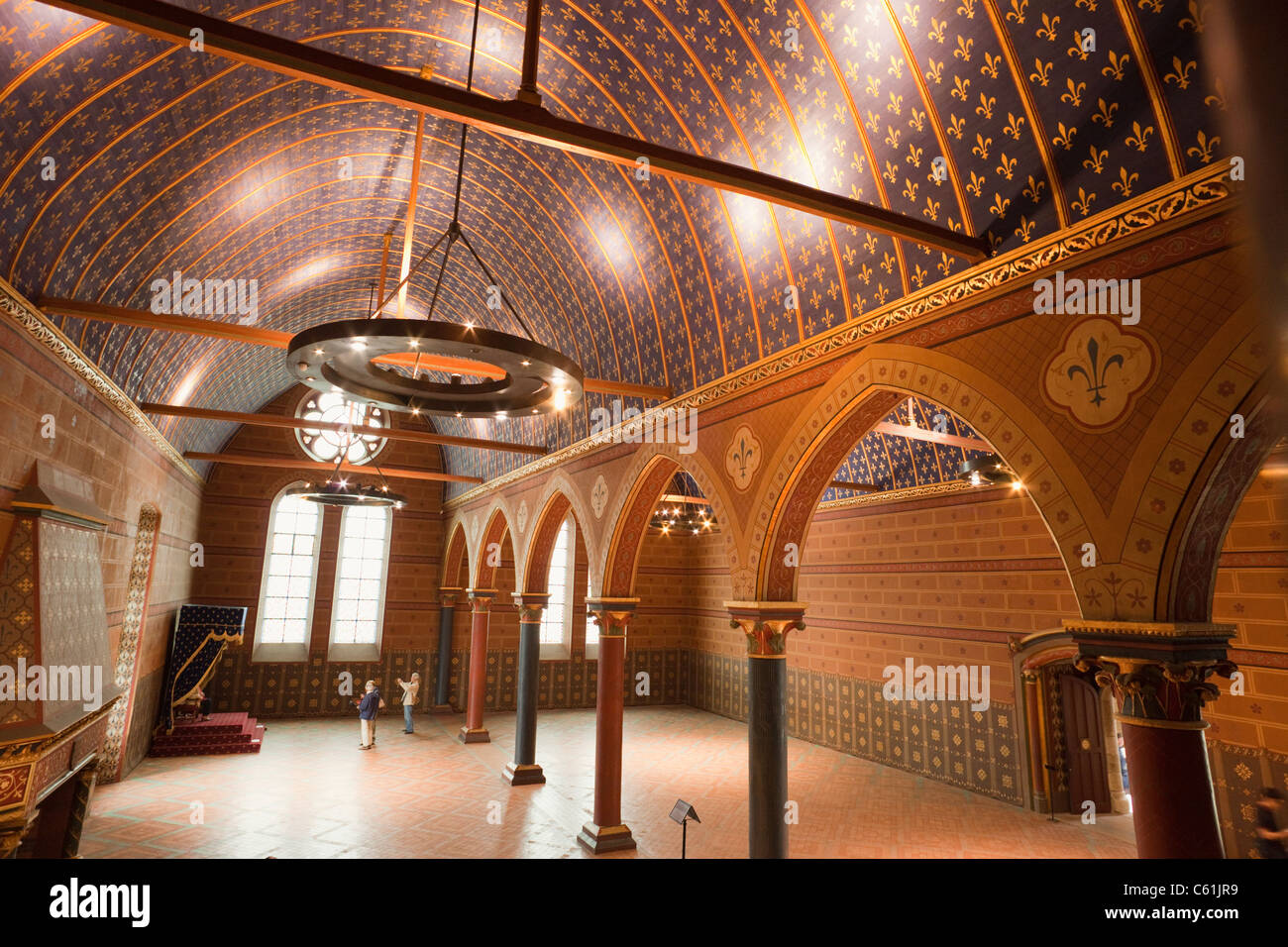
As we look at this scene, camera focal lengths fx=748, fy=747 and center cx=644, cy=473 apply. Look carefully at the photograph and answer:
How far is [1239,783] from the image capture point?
28.4 ft

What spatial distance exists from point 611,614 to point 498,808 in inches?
142

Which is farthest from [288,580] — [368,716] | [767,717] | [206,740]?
[767,717]

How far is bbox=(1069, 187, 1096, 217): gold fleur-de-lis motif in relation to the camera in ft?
16.0

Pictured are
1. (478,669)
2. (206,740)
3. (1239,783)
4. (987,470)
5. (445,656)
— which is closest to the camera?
(1239,783)

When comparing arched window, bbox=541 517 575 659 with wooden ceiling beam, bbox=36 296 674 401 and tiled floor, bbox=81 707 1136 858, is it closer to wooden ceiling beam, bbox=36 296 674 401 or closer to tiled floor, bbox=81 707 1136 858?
tiled floor, bbox=81 707 1136 858

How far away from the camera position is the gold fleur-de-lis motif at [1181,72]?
4.24m

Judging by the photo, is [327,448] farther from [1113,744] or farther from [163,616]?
[1113,744]

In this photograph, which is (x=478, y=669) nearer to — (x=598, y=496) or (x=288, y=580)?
(x=288, y=580)

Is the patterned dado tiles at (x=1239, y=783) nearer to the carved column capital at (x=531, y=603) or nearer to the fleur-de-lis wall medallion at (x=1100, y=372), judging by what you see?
the fleur-de-lis wall medallion at (x=1100, y=372)

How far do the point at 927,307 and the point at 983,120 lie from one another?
4.52ft

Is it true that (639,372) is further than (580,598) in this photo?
No

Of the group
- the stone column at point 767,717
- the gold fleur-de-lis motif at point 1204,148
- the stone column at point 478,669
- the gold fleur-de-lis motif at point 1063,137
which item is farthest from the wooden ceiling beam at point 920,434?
the stone column at point 478,669
